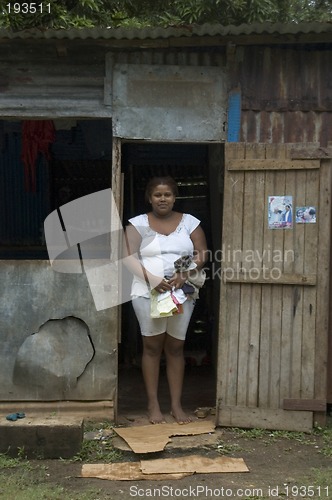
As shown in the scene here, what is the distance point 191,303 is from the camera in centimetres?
588

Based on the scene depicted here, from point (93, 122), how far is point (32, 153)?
0.87 meters

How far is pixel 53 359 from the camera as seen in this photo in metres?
5.83

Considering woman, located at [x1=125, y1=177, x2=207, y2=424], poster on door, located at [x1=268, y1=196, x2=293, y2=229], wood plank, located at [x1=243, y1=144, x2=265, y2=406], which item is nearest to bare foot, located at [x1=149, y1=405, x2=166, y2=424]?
woman, located at [x1=125, y1=177, x2=207, y2=424]

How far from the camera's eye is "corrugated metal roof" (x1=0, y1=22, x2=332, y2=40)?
205 inches

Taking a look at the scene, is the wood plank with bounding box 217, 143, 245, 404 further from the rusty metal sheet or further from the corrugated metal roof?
the corrugated metal roof

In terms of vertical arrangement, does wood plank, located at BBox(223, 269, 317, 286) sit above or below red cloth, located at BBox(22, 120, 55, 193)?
below

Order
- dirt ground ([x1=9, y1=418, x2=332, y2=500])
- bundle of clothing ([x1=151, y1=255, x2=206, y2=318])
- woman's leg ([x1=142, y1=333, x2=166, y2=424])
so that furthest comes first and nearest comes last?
woman's leg ([x1=142, y1=333, x2=166, y2=424])
bundle of clothing ([x1=151, y1=255, x2=206, y2=318])
dirt ground ([x1=9, y1=418, x2=332, y2=500])

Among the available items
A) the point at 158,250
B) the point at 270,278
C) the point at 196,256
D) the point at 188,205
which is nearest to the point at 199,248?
the point at 196,256

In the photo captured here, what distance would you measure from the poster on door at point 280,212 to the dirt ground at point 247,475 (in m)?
1.81

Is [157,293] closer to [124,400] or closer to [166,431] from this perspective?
[166,431]

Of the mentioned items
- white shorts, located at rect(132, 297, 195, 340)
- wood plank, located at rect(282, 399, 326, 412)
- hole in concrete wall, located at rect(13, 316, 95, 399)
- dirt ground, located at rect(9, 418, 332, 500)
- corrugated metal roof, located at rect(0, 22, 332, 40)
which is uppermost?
corrugated metal roof, located at rect(0, 22, 332, 40)

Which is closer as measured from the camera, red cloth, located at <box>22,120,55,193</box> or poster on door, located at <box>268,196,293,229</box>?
poster on door, located at <box>268,196,293,229</box>

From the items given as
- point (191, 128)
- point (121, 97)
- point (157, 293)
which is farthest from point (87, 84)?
point (157, 293)

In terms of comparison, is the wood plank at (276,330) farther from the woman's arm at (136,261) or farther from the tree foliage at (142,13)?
the tree foliage at (142,13)
